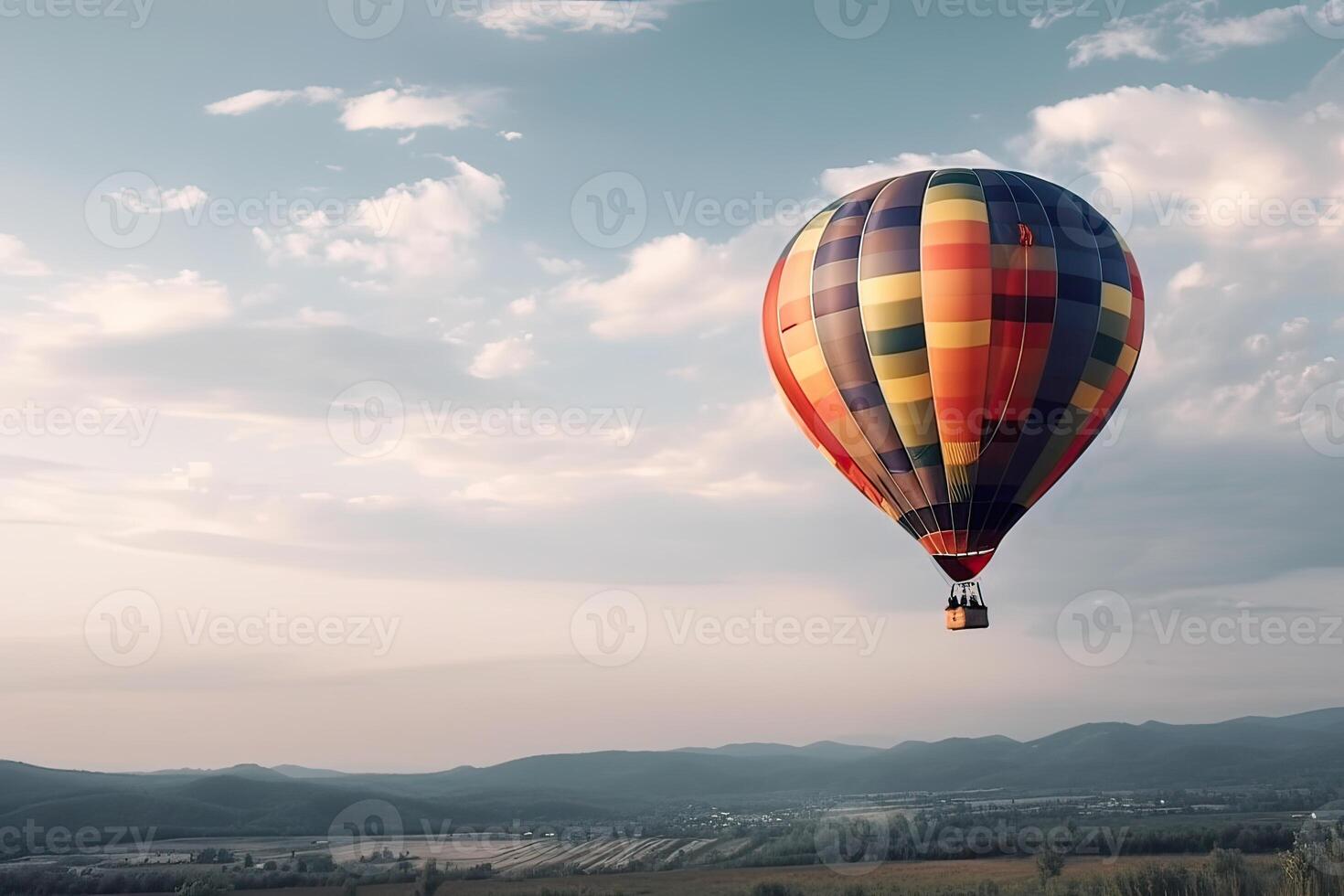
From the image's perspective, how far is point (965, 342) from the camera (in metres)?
33.1

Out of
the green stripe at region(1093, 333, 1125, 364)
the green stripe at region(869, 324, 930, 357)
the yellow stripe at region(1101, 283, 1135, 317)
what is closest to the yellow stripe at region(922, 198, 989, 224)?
the green stripe at region(869, 324, 930, 357)

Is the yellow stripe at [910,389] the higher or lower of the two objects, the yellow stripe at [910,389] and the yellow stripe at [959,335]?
the lower

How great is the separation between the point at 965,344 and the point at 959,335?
289 mm

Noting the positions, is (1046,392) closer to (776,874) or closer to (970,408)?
(970,408)

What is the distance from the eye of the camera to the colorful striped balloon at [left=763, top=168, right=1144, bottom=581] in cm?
3322

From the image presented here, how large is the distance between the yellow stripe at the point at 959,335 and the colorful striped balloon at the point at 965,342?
35mm

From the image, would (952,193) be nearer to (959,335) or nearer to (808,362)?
(959,335)

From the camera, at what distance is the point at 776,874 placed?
94500 millimetres

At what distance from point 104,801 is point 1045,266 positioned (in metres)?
187

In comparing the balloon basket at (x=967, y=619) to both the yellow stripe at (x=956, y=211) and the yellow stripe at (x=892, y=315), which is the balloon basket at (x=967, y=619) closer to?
the yellow stripe at (x=892, y=315)

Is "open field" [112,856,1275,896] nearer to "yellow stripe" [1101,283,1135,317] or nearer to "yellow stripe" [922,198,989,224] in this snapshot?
"yellow stripe" [1101,283,1135,317]

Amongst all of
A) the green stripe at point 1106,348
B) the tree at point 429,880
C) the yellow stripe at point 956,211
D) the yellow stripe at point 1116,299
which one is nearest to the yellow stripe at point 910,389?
the yellow stripe at point 956,211

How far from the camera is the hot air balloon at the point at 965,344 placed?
33.2 m

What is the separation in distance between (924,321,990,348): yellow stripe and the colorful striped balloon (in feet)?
0.11
